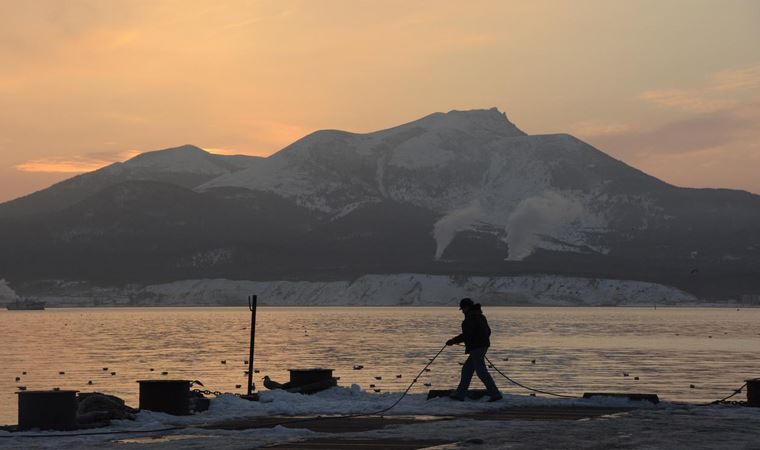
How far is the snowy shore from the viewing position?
2564cm

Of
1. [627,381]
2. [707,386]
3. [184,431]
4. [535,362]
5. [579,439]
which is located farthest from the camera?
[535,362]

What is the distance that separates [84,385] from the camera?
200 feet

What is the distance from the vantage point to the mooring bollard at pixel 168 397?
3152cm

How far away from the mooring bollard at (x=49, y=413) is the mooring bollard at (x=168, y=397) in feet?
10.8

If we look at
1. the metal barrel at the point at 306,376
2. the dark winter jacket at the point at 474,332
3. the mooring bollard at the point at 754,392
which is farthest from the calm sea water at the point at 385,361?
the dark winter jacket at the point at 474,332

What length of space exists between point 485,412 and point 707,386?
2803cm

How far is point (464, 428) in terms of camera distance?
28.4m

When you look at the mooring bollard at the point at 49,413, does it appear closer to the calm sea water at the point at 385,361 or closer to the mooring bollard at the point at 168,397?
the mooring bollard at the point at 168,397

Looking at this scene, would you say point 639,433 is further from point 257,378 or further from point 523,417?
point 257,378

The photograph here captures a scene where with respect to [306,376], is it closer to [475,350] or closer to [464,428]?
[475,350]

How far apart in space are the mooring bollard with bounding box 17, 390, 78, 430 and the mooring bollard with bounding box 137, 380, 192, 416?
3.28 m

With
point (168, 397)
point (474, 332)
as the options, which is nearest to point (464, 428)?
point (474, 332)

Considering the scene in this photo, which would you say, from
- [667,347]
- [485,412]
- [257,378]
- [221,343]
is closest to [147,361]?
[257,378]

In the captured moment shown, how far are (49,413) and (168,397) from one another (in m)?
3.80
